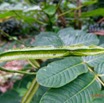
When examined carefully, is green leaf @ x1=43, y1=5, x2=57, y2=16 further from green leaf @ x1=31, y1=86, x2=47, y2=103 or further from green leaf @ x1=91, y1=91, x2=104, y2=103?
green leaf @ x1=91, y1=91, x2=104, y2=103

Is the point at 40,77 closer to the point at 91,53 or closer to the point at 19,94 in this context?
the point at 91,53

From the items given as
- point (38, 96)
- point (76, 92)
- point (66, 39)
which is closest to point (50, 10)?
point (66, 39)

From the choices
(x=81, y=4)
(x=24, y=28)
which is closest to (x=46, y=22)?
(x=81, y=4)

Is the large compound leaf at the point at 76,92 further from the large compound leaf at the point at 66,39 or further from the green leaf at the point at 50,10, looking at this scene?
the green leaf at the point at 50,10

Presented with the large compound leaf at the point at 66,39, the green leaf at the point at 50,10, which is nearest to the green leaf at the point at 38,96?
the large compound leaf at the point at 66,39

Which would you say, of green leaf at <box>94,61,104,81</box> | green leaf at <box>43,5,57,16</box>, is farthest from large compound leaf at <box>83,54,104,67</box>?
green leaf at <box>43,5,57,16</box>

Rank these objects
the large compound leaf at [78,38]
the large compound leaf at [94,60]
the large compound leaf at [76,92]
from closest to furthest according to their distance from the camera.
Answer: the large compound leaf at [76,92]
the large compound leaf at [94,60]
the large compound leaf at [78,38]
